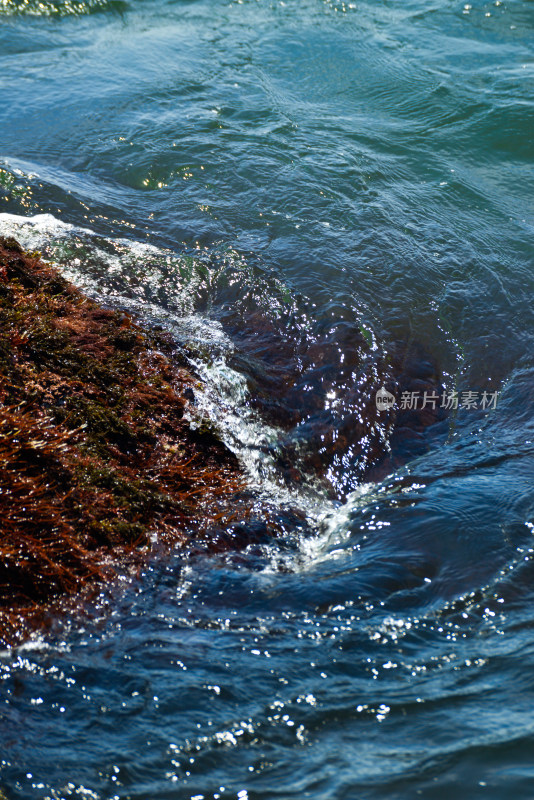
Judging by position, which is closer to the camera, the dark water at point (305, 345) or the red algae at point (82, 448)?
the dark water at point (305, 345)

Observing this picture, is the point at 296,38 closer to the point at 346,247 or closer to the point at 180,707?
the point at 346,247

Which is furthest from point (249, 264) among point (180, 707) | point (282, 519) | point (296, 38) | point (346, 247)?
point (296, 38)

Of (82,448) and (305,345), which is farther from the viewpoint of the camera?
(305,345)

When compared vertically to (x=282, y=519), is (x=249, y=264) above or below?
above

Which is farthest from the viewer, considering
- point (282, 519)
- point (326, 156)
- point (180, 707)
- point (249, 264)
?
point (326, 156)

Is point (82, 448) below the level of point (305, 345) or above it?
below
